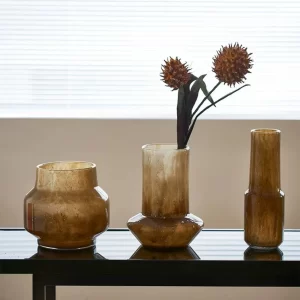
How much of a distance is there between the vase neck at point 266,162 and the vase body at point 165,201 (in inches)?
6.1

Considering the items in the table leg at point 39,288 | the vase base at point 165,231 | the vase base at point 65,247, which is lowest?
the table leg at point 39,288

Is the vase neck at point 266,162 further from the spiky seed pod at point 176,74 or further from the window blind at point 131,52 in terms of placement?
the window blind at point 131,52

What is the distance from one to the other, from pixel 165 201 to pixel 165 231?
0.07 metres

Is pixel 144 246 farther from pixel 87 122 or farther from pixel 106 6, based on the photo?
pixel 106 6

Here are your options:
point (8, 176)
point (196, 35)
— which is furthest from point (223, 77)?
point (8, 176)

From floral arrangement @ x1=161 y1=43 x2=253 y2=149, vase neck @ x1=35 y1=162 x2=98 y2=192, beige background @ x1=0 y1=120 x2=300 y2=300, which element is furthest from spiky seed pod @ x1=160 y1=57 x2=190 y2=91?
beige background @ x1=0 y1=120 x2=300 y2=300

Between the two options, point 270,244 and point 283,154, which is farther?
point 283,154

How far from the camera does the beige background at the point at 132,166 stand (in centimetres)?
234

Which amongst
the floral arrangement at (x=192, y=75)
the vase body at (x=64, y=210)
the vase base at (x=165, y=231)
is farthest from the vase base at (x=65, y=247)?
the floral arrangement at (x=192, y=75)

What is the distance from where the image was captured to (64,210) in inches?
54.9

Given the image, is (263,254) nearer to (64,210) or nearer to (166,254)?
(166,254)

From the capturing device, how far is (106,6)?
2.33 metres

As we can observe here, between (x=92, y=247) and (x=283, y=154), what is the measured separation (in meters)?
1.09

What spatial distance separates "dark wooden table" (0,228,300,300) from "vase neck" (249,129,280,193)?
0.15 metres
